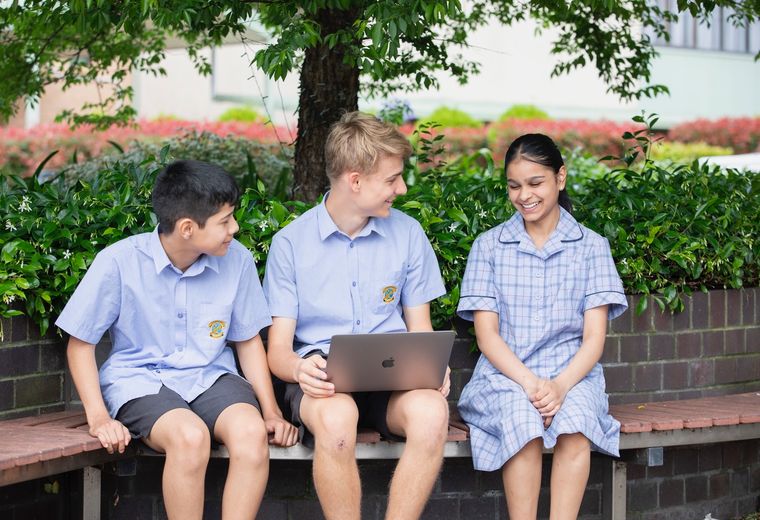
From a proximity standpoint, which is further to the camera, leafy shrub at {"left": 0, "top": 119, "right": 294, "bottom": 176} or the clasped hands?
leafy shrub at {"left": 0, "top": 119, "right": 294, "bottom": 176}

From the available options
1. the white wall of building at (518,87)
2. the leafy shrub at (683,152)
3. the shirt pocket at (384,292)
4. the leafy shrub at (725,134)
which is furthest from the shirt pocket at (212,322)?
the leafy shrub at (725,134)

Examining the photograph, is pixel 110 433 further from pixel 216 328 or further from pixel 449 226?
pixel 449 226

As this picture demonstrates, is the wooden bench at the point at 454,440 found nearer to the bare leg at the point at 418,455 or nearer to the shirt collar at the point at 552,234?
the bare leg at the point at 418,455

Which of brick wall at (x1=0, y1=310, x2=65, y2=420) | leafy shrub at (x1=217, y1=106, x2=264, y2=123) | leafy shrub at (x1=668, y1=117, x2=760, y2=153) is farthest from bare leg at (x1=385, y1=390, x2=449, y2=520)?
leafy shrub at (x1=668, y1=117, x2=760, y2=153)

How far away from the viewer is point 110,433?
11.8 ft

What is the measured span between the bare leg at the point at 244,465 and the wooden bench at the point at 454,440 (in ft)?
0.57

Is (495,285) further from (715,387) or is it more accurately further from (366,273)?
(715,387)

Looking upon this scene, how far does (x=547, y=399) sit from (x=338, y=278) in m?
0.86

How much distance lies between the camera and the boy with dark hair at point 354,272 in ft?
12.7

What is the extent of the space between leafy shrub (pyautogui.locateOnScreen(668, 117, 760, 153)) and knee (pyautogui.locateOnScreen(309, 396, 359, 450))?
1870 cm

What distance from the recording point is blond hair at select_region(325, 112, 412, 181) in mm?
3889

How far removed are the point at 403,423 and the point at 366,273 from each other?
0.60m

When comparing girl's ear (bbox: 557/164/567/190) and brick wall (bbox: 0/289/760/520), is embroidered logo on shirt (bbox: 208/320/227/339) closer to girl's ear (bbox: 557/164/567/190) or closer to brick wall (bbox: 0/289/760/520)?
brick wall (bbox: 0/289/760/520)

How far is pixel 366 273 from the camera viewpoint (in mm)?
4008
